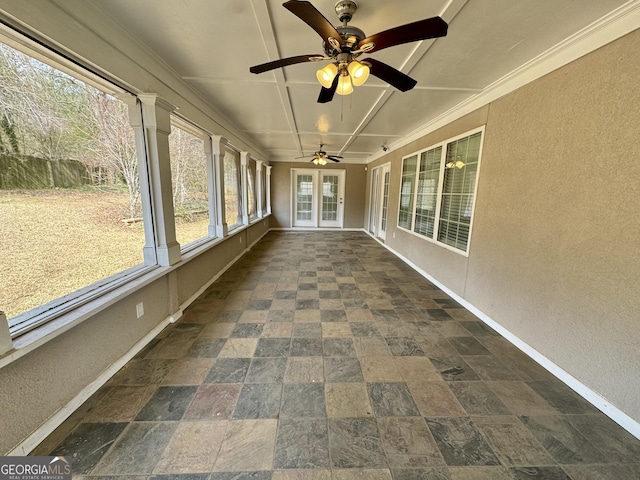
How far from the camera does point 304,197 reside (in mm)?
8391

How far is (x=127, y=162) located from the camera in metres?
2.15

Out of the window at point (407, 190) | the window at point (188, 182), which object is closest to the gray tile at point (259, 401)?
the window at point (188, 182)

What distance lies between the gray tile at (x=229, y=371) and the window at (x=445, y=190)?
2855 mm

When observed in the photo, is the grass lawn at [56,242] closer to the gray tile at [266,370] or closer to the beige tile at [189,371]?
the beige tile at [189,371]

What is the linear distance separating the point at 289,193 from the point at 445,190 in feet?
17.9

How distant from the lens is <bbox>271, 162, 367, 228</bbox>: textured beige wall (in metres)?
8.13

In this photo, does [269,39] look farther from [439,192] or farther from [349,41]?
[439,192]

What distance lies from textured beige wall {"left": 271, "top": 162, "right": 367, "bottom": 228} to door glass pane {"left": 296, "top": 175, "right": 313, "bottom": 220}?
1.04 ft

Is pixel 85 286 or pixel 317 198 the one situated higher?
pixel 317 198

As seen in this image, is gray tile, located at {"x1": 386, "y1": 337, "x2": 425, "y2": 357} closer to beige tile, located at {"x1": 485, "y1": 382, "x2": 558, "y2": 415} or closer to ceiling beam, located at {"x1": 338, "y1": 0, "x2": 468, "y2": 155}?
beige tile, located at {"x1": 485, "y1": 382, "x2": 558, "y2": 415}

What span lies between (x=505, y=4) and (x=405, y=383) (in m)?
2.56

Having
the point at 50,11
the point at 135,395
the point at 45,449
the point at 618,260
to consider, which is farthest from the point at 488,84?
the point at 45,449

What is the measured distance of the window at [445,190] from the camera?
3.08m

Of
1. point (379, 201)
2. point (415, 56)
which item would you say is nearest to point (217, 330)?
point (415, 56)
